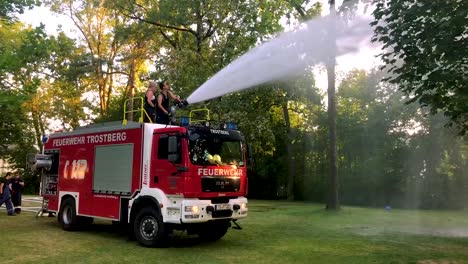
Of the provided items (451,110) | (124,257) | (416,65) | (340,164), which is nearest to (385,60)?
(416,65)

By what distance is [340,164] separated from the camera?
1203 inches

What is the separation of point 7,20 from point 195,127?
23.6ft

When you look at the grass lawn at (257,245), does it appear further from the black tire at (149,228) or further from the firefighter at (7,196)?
the firefighter at (7,196)

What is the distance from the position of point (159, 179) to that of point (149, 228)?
116 cm

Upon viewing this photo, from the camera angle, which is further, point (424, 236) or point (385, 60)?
point (424, 236)

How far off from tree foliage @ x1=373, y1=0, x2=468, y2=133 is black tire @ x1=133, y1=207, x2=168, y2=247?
6.09m

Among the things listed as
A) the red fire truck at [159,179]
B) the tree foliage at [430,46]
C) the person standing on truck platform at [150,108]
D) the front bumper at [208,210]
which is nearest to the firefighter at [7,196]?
the red fire truck at [159,179]

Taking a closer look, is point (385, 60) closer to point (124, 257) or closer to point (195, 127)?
point (195, 127)

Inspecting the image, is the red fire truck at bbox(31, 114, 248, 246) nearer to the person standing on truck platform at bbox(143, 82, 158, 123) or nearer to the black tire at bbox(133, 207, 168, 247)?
the black tire at bbox(133, 207, 168, 247)

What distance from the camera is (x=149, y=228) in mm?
10344

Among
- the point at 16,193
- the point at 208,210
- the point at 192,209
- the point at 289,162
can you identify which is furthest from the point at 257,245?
the point at 289,162

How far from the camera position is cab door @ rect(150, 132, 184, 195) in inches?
386

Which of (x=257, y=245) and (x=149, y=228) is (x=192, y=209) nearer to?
(x=149, y=228)

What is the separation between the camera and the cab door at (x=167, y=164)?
9.81 m
